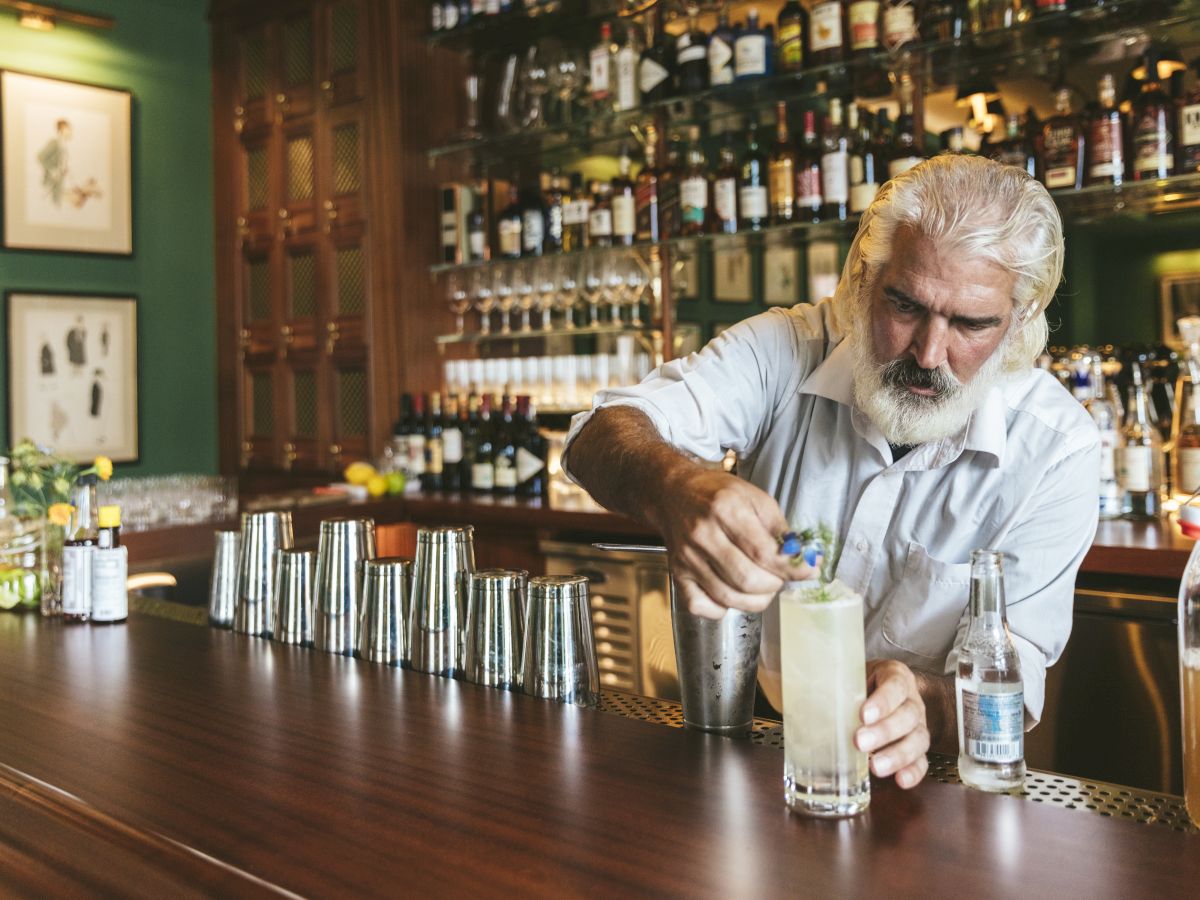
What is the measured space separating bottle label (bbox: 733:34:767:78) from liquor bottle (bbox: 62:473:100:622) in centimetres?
242

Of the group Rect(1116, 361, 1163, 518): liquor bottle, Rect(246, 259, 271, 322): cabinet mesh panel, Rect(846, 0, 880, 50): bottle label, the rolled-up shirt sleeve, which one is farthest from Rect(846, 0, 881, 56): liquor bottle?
Rect(246, 259, 271, 322): cabinet mesh panel

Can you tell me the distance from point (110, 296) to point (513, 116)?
1998 mm

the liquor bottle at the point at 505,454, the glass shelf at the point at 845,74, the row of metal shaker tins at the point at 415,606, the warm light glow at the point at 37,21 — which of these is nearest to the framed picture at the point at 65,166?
the warm light glow at the point at 37,21

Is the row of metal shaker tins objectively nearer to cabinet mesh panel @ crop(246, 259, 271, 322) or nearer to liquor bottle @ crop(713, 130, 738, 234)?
liquor bottle @ crop(713, 130, 738, 234)

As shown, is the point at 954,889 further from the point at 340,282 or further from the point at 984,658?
the point at 340,282

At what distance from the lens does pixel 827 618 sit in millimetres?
938

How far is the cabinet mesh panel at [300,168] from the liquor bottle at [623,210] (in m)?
1.46

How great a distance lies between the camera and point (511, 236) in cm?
420

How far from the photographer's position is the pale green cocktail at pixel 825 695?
0.94 m

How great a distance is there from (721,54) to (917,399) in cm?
244

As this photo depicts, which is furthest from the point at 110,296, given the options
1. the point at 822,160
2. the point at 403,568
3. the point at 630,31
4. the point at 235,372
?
the point at 403,568

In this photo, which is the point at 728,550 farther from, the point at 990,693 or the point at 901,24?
the point at 901,24

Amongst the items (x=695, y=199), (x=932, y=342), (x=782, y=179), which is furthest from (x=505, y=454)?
(x=932, y=342)

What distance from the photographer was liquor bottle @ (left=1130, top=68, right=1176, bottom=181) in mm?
2836
